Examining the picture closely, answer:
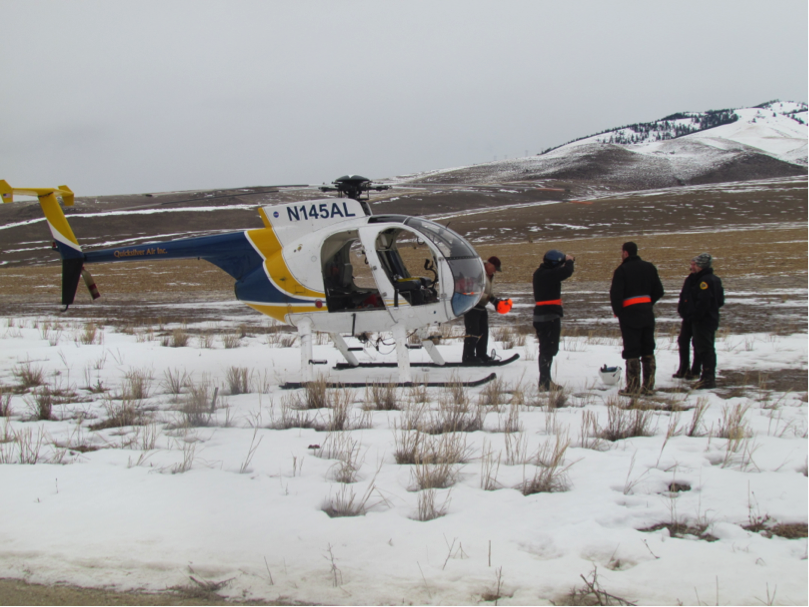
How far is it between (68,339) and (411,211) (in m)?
85.7

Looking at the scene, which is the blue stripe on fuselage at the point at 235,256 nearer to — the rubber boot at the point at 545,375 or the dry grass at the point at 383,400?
the dry grass at the point at 383,400

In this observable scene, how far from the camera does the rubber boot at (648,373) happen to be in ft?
25.3

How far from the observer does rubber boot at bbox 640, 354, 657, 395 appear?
25.3 ft

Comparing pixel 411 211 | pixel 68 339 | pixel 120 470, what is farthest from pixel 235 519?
pixel 411 211

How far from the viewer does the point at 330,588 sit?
10.5 ft

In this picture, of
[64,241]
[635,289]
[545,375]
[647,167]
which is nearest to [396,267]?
[545,375]

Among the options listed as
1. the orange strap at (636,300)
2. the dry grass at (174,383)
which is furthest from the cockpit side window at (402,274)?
the dry grass at (174,383)

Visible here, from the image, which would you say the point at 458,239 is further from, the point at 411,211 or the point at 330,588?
the point at 411,211

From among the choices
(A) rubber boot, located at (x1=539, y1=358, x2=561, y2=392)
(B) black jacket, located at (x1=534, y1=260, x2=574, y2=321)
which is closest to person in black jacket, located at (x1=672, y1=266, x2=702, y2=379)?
(B) black jacket, located at (x1=534, y1=260, x2=574, y2=321)

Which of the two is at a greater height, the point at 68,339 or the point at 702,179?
the point at 702,179

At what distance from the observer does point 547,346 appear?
8203 millimetres

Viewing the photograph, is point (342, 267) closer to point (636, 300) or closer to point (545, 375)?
point (545, 375)

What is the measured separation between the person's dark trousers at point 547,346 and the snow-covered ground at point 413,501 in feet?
2.88

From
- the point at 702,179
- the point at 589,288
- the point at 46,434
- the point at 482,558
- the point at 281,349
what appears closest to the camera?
the point at 482,558
